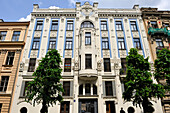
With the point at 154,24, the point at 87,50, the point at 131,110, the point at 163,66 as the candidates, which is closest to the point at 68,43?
the point at 87,50

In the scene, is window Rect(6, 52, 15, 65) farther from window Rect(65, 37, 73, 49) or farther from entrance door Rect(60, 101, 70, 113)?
entrance door Rect(60, 101, 70, 113)

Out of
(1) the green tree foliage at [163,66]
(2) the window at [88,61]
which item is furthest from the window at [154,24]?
(2) the window at [88,61]

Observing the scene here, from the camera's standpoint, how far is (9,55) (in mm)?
22094

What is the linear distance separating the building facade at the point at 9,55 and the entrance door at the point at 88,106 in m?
10.3

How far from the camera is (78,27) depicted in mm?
24359

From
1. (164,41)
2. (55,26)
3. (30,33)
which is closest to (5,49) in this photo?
(30,33)

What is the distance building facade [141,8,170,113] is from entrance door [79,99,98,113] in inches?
495

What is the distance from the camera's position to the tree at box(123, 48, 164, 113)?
1382 centimetres

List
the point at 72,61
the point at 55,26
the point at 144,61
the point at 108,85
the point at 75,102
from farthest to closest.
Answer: the point at 55,26, the point at 72,61, the point at 108,85, the point at 75,102, the point at 144,61

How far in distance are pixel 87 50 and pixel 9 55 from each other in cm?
1345

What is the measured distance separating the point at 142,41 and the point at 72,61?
13234 millimetres

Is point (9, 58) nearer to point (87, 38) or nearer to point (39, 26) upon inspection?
point (39, 26)

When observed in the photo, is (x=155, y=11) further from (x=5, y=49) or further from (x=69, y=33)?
(x=5, y=49)

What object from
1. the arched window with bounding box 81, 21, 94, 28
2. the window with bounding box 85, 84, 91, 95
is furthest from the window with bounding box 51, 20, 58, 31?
the window with bounding box 85, 84, 91, 95
